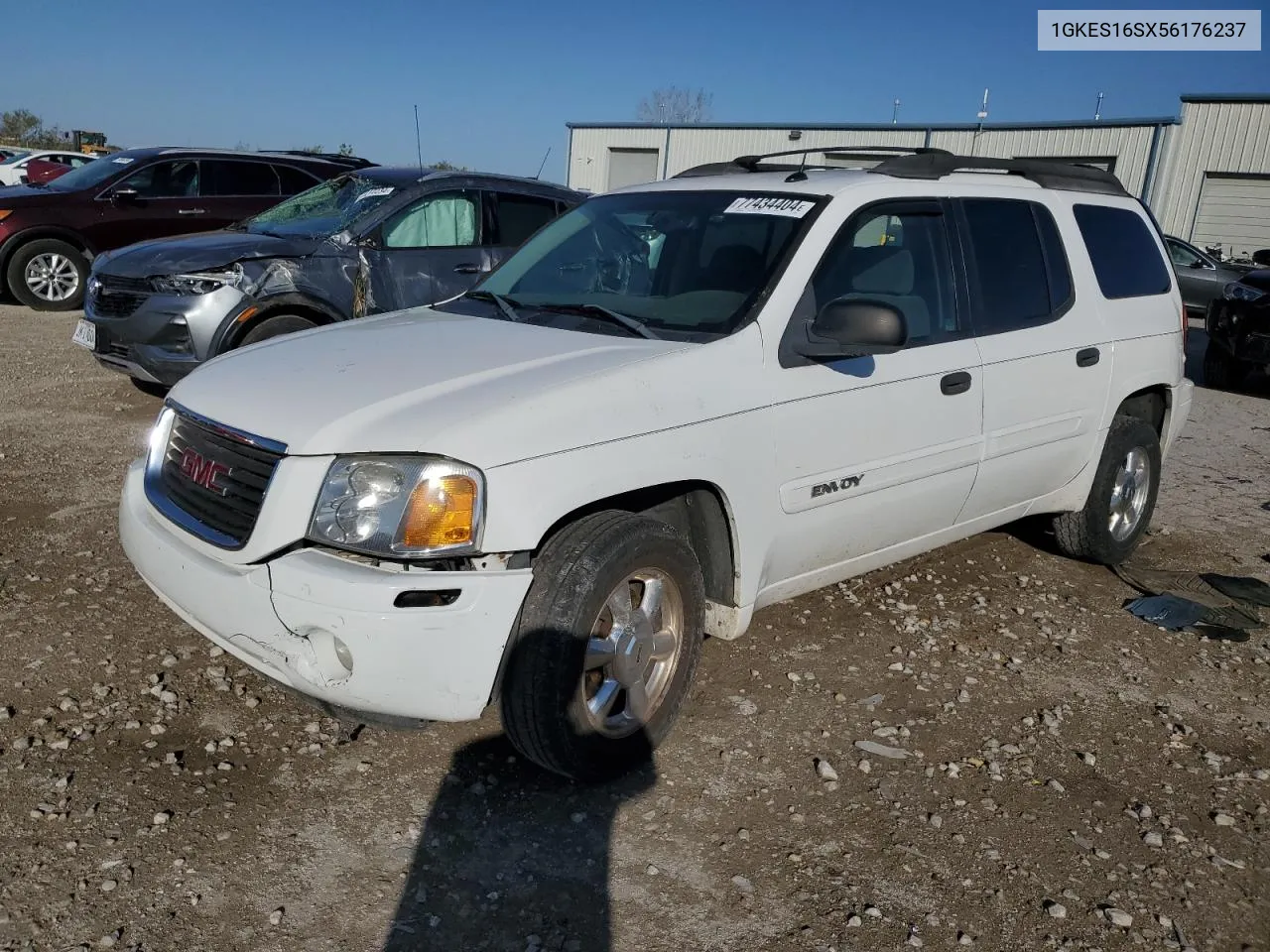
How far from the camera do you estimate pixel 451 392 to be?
114 inches

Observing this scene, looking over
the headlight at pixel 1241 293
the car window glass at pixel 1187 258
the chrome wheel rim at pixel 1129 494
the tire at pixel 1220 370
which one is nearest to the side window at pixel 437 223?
the chrome wheel rim at pixel 1129 494

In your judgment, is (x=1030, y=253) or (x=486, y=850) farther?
(x=1030, y=253)

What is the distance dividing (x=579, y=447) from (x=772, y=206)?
145cm

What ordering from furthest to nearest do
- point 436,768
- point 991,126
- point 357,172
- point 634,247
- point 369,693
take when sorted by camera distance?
point 991,126 → point 357,172 → point 634,247 → point 436,768 → point 369,693

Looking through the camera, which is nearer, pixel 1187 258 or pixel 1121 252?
pixel 1121 252

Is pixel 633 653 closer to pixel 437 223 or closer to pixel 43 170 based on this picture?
pixel 437 223

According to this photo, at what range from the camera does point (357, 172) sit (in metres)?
7.90

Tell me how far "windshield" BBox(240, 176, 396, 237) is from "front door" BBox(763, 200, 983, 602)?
4.45m

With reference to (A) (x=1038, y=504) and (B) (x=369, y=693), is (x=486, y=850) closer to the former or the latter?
(B) (x=369, y=693)

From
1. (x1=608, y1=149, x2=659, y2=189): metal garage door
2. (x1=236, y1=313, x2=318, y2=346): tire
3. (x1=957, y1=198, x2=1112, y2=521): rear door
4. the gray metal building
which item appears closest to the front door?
(x1=957, y1=198, x2=1112, y2=521): rear door

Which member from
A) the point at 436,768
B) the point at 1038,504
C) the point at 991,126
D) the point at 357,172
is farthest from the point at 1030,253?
the point at 991,126

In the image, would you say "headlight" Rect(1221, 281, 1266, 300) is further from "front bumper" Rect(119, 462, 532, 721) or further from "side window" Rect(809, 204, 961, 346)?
"front bumper" Rect(119, 462, 532, 721)

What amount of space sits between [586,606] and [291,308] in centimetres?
480

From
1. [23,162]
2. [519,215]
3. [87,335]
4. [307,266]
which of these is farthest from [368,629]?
[23,162]
